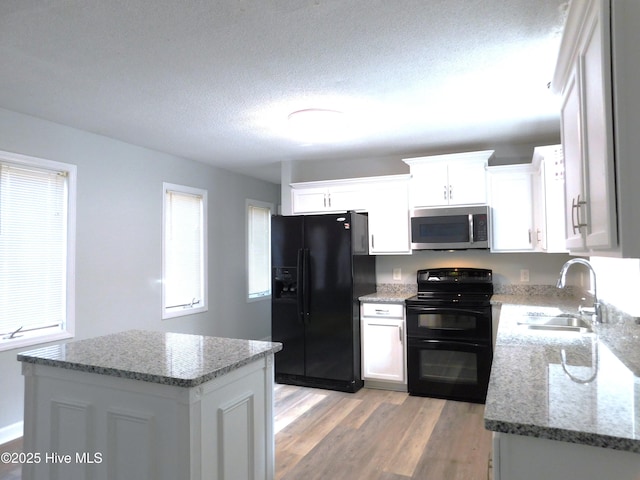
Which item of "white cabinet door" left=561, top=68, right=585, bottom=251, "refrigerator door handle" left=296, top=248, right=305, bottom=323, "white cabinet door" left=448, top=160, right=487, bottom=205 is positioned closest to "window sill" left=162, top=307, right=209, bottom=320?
"refrigerator door handle" left=296, top=248, right=305, bottom=323

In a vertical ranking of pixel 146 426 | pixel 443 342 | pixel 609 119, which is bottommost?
pixel 443 342

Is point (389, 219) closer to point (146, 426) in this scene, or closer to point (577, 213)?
point (577, 213)

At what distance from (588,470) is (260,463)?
140 centimetres

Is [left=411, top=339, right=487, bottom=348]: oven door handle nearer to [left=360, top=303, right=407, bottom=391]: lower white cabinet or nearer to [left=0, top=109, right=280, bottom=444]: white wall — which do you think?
[left=360, top=303, right=407, bottom=391]: lower white cabinet

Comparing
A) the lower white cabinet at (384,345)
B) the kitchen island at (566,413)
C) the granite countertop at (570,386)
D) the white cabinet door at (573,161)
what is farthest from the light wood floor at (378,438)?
the white cabinet door at (573,161)

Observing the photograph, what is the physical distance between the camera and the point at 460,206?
4141mm

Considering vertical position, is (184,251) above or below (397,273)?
above

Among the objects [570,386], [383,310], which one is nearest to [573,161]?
[570,386]

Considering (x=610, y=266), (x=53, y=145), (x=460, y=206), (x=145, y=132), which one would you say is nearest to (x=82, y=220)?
(x=53, y=145)

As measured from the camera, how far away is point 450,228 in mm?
4137

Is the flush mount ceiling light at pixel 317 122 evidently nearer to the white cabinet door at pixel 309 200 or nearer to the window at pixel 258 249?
the white cabinet door at pixel 309 200

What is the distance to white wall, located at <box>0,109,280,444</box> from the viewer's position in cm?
326

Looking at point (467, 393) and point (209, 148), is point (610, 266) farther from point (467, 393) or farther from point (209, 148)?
point (209, 148)

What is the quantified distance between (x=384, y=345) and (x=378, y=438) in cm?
115
